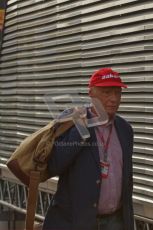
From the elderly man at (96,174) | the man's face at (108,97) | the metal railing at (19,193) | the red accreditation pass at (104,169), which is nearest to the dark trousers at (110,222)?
the elderly man at (96,174)

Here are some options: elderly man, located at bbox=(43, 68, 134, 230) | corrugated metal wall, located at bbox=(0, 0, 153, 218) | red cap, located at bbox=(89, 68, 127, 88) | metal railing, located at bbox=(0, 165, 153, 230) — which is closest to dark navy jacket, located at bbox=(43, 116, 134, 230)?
elderly man, located at bbox=(43, 68, 134, 230)

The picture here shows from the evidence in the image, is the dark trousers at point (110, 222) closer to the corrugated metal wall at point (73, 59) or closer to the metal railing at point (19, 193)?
the corrugated metal wall at point (73, 59)

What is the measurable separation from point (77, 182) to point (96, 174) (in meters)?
0.14

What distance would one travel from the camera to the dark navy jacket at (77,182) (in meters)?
4.77

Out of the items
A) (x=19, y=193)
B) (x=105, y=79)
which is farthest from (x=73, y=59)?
(x=105, y=79)

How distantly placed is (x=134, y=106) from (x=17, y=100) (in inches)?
135

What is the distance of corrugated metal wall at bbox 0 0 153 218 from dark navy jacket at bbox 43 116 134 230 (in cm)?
43

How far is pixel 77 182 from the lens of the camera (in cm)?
480

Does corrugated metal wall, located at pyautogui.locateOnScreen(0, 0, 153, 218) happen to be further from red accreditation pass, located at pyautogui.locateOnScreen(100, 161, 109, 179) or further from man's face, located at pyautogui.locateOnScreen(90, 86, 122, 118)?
red accreditation pass, located at pyautogui.locateOnScreen(100, 161, 109, 179)

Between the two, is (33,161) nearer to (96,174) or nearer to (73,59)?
(96,174)

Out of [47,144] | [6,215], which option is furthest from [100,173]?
[6,215]

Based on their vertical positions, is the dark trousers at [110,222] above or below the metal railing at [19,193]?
above

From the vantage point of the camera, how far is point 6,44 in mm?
10859

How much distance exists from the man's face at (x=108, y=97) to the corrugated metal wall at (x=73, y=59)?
1.27 ft
